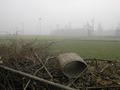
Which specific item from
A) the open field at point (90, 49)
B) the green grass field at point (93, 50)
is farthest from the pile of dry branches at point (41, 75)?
the green grass field at point (93, 50)

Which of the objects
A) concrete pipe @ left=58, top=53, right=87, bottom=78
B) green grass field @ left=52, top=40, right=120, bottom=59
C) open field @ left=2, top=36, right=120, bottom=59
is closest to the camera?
concrete pipe @ left=58, top=53, right=87, bottom=78

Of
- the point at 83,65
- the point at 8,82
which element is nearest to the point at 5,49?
the point at 8,82

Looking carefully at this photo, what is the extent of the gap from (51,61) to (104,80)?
2.09 m

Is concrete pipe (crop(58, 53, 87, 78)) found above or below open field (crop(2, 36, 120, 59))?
above

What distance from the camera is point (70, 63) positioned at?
A: 16.6 feet

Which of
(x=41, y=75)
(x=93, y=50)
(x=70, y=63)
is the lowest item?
(x=93, y=50)

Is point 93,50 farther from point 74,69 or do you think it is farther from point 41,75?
point 41,75

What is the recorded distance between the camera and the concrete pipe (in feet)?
15.3

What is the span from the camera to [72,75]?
4.95 metres

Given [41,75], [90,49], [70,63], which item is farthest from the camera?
[90,49]

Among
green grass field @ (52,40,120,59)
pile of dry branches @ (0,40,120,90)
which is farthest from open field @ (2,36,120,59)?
pile of dry branches @ (0,40,120,90)

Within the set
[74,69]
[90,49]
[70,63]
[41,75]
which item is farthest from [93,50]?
[41,75]

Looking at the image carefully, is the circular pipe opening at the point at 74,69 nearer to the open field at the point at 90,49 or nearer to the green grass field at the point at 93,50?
the open field at the point at 90,49

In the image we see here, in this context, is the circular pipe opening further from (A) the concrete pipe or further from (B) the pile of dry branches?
(B) the pile of dry branches
